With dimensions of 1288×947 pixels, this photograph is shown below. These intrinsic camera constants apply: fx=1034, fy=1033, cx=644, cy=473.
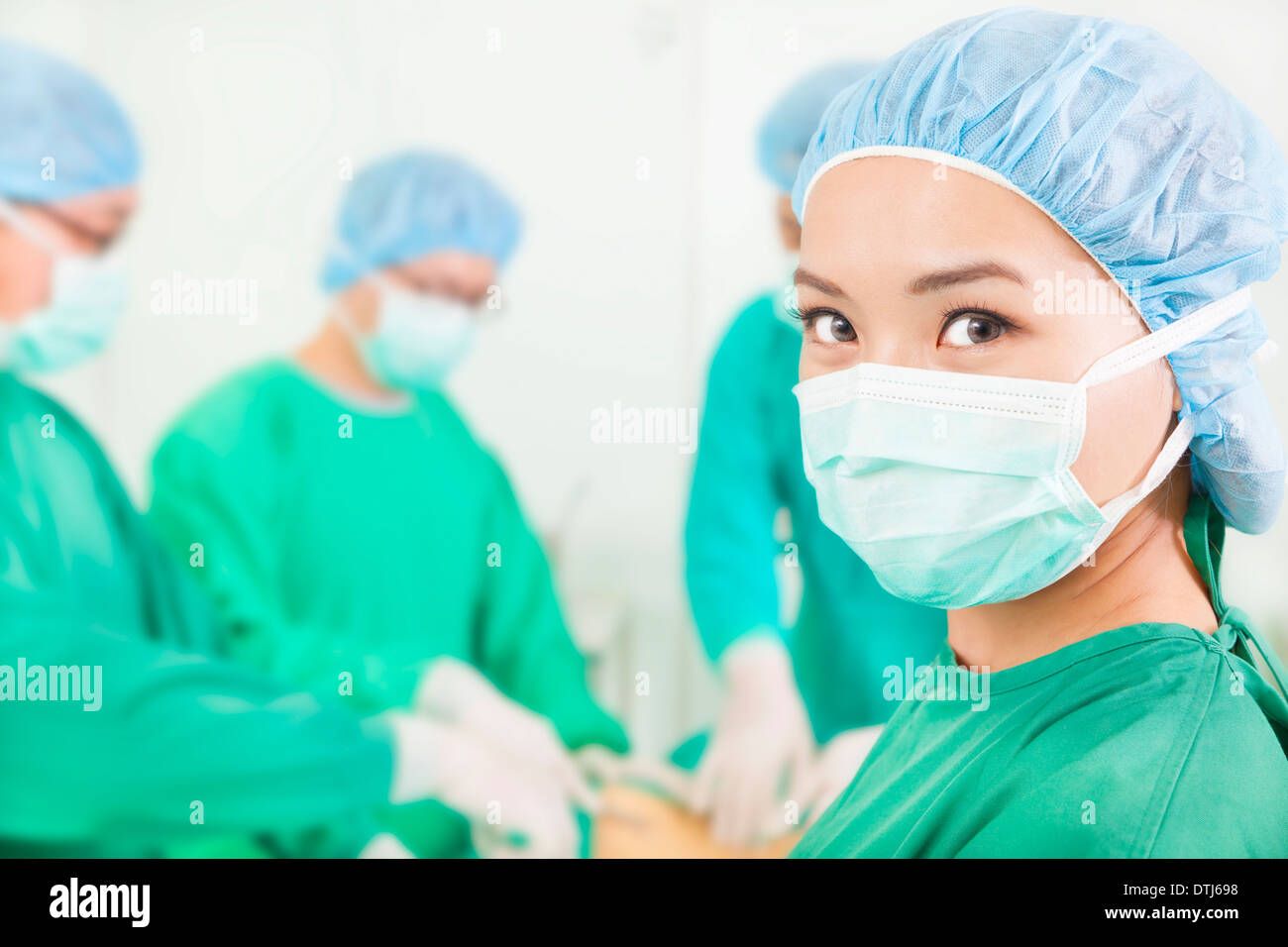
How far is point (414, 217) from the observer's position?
168 centimetres

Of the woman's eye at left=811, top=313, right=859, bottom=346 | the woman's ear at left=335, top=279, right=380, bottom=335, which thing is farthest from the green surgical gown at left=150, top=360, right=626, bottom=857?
the woman's eye at left=811, top=313, right=859, bottom=346

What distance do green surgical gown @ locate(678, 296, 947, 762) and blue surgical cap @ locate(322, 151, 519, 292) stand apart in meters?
0.43

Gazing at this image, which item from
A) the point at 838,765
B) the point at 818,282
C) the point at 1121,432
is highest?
the point at 818,282

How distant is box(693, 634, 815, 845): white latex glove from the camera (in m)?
1.63

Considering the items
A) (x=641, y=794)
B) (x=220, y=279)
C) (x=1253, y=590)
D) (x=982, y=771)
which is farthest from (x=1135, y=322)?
(x=220, y=279)

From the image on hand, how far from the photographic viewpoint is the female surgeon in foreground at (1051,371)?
831mm

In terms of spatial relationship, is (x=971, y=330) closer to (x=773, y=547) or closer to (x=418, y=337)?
(x=773, y=547)

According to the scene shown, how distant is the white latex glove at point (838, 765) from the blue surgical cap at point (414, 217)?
950mm

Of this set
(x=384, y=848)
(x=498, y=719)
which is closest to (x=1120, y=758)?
(x=498, y=719)

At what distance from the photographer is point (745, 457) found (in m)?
1.64

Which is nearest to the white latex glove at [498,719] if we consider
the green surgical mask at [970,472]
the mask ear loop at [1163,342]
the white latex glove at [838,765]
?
the white latex glove at [838,765]

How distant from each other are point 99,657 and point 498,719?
2.04ft

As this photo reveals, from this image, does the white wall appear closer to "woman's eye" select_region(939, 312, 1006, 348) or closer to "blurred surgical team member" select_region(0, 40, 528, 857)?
"blurred surgical team member" select_region(0, 40, 528, 857)
